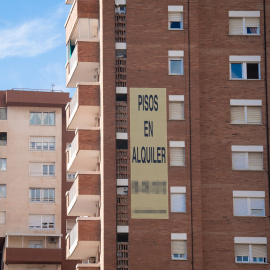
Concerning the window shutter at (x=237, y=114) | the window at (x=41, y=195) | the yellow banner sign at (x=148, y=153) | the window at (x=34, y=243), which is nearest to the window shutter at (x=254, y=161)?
the window shutter at (x=237, y=114)

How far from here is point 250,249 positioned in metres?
48.4

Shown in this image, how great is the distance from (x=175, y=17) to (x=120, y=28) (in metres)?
3.21

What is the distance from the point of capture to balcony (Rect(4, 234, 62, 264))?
78562mm

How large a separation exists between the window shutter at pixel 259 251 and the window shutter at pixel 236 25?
1232cm

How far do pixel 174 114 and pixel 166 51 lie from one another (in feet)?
11.7

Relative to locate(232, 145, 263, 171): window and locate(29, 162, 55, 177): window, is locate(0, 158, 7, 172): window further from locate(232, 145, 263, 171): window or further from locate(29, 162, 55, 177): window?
locate(232, 145, 263, 171): window

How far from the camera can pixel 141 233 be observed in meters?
47.1

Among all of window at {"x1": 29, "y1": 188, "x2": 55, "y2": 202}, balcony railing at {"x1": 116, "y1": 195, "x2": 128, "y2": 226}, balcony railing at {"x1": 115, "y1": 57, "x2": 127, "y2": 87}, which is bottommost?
balcony railing at {"x1": 116, "y1": 195, "x2": 128, "y2": 226}

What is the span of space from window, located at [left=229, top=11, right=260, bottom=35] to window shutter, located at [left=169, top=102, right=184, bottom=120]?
561 centimetres

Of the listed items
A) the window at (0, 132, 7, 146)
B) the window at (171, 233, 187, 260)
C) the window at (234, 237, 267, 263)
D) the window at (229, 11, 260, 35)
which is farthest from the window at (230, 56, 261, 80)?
the window at (0, 132, 7, 146)

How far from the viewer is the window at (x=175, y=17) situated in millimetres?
50219

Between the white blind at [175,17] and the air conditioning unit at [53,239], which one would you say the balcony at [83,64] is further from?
the air conditioning unit at [53,239]

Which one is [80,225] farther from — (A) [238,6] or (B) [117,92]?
(A) [238,6]

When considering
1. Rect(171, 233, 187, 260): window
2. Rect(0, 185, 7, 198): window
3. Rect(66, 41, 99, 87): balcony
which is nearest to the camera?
Rect(171, 233, 187, 260): window
